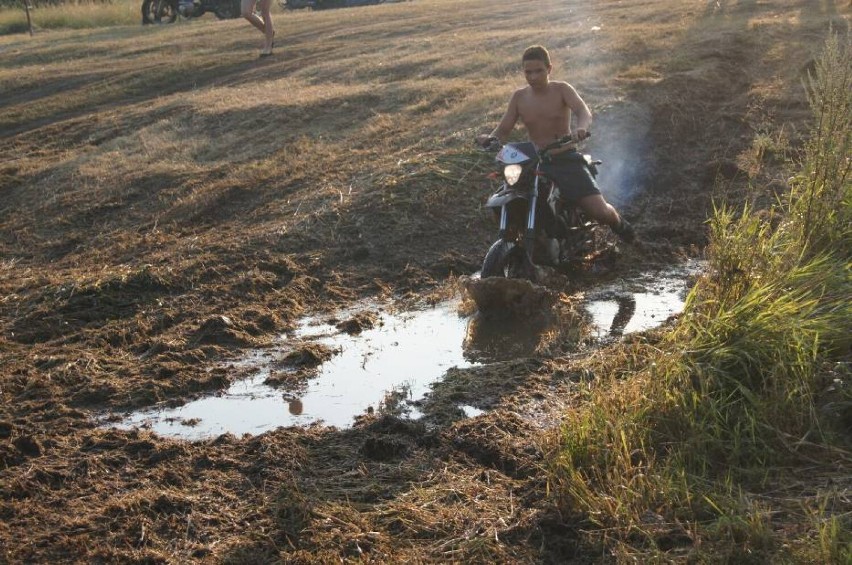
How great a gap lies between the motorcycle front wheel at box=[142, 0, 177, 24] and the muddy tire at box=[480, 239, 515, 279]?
21.7 metres

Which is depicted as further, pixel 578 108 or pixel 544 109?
pixel 544 109

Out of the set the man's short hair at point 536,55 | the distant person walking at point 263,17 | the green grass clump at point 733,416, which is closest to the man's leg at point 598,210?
the man's short hair at point 536,55

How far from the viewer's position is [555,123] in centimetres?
773

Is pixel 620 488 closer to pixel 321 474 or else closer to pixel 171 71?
pixel 321 474

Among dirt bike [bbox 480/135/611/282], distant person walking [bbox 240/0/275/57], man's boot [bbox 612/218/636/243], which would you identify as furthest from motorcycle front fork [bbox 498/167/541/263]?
distant person walking [bbox 240/0/275/57]

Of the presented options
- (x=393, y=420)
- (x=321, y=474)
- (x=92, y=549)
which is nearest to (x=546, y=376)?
(x=393, y=420)

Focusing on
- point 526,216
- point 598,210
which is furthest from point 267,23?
point 526,216

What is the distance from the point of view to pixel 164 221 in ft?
31.3

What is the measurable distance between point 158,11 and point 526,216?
22.0m

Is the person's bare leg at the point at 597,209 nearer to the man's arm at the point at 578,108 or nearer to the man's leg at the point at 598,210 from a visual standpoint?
the man's leg at the point at 598,210

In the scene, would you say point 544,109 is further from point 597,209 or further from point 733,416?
point 733,416

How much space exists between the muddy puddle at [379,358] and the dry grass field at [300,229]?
0.22 meters

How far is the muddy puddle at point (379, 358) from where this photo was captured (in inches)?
216

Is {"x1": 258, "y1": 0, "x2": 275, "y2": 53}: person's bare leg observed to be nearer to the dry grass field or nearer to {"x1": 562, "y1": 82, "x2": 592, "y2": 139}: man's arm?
the dry grass field
